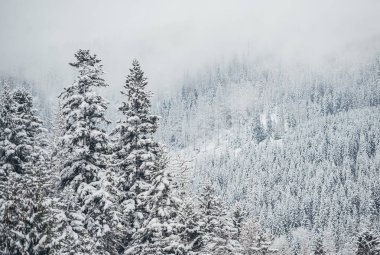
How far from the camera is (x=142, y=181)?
84.4 feet

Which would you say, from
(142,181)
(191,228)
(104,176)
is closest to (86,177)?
(104,176)

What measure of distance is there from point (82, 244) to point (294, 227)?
614 feet

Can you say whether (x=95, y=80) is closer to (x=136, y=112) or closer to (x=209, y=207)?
(x=136, y=112)

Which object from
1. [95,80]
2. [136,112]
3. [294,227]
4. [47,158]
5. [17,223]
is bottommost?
[294,227]

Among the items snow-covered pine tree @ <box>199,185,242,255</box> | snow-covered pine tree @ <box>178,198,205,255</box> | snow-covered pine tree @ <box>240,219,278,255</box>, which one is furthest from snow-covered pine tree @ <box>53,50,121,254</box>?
snow-covered pine tree @ <box>240,219,278,255</box>

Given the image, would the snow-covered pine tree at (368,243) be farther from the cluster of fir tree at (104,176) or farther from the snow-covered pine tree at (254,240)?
the cluster of fir tree at (104,176)

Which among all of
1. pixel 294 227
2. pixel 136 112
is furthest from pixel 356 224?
pixel 136 112

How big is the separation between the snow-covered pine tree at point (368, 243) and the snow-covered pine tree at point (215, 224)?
1870 cm

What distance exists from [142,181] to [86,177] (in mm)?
3081

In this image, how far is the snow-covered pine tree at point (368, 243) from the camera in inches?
1913

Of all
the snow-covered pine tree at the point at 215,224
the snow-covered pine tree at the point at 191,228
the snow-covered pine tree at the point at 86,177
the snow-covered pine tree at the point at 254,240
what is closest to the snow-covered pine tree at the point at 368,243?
the snow-covered pine tree at the point at 254,240

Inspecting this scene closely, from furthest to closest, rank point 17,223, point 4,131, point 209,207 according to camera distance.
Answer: point 209,207
point 4,131
point 17,223

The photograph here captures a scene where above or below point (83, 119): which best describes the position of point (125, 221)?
below

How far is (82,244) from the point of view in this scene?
75.5 feet
